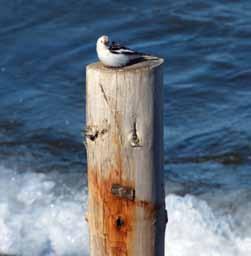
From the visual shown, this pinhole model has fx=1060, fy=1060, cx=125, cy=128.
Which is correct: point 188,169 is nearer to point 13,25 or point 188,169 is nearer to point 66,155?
point 66,155

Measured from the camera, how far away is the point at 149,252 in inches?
187

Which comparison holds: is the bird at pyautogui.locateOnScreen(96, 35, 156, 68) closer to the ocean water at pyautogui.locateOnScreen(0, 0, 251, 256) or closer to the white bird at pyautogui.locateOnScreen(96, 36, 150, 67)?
the white bird at pyautogui.locateOnScreen(96, 36, 150, 67)

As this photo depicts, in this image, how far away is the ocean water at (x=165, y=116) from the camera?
750cm

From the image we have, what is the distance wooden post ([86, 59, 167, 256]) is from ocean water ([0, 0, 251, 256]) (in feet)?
8.21

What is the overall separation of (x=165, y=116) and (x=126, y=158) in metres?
5.04

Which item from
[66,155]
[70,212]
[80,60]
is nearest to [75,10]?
[80,60]

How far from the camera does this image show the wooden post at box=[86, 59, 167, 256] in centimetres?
438

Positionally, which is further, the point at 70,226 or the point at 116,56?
the point at 70,226

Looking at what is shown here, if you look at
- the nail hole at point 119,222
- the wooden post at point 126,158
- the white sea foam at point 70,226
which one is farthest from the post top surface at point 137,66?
the white sea foam at point 70,226

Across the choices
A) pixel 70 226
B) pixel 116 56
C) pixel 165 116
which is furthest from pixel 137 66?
pixel 165 116

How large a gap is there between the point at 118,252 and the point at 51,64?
668 centimetres

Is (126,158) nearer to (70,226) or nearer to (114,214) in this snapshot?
(114,214)

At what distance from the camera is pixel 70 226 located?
24.7 feet

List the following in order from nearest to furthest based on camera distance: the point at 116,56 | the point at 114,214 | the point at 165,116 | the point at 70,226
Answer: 1. the point at 116,56
2. the point at 114,214
3. the point at 70,226
4. the point at 165,116
